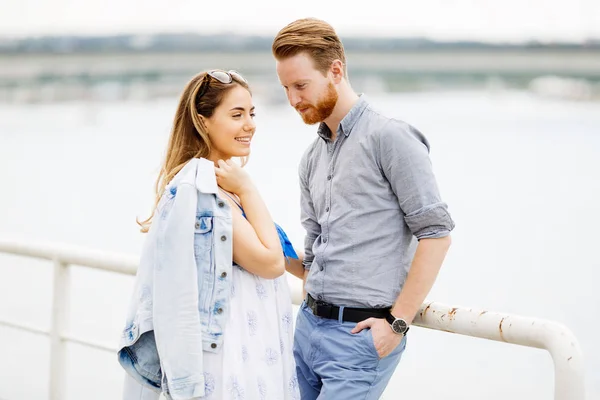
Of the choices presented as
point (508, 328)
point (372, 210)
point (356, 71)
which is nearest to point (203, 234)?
point (372, 210)

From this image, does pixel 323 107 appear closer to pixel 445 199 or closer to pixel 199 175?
pixel 199 175

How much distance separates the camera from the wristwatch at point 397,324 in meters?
1.80

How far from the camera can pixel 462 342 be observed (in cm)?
1777

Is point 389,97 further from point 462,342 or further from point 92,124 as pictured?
point 92,124

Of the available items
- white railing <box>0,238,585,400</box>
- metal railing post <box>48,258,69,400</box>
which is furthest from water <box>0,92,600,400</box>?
white railing <box>0,238,585,400</box>

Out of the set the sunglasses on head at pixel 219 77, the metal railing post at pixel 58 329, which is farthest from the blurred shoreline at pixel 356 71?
the sunglasses on head at pixel 219 77

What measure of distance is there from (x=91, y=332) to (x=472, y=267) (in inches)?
494

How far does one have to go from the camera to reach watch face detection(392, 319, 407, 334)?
180 cm

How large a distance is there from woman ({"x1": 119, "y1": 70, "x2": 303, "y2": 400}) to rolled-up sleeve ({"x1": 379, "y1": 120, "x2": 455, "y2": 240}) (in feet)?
1.01

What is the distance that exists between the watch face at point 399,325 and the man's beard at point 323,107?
20.3 inches

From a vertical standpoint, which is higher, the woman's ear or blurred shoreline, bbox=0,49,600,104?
blurred shoreline, bbox=0,49,600,104

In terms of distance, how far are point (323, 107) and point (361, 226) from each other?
0.30 metres

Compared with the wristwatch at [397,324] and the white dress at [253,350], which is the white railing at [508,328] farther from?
the white dress at [253,350]

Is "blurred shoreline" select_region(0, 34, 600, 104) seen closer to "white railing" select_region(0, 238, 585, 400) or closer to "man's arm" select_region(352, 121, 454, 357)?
"white railing" select_region(0, 238, 585, 400)
